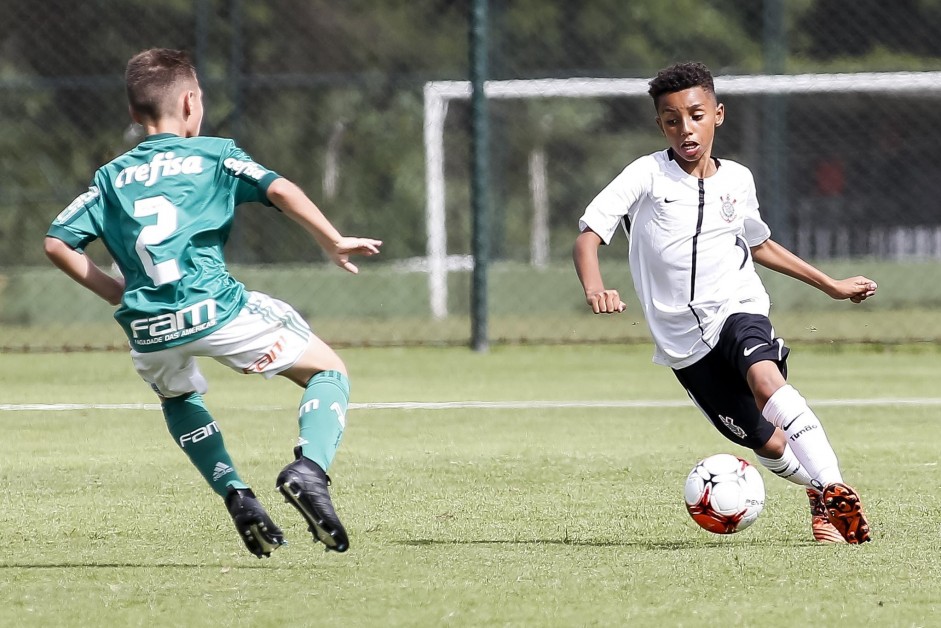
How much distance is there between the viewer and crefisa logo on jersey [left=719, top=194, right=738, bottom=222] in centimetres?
556

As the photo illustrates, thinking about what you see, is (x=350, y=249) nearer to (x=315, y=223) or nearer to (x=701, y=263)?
(x=315, y=223)

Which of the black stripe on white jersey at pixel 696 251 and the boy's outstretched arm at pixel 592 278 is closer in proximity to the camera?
the boy's outstretched arm at pixel 592 278

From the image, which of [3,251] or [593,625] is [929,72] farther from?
[593,625]

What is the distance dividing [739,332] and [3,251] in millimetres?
14589

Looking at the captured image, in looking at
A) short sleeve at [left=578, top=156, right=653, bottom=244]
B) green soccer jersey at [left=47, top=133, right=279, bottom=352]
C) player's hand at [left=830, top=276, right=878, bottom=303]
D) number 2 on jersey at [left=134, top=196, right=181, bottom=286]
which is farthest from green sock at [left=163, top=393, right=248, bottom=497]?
player's hand at [left=830, top=276, right=878, bottom=303]

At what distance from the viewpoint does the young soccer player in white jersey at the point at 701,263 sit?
5379 mm

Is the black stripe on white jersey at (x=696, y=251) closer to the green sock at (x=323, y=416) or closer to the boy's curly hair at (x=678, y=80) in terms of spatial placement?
the boy's curly hair at (x=678, y=80)

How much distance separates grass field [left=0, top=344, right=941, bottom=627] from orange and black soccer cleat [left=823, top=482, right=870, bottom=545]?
47 mm

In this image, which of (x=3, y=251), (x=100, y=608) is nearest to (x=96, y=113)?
(x=3, y=251)

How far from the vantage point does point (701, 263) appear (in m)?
5.51

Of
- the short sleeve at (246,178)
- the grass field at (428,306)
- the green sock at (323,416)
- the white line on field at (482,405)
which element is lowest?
the grass field at (428,306)

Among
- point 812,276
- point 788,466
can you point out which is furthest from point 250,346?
point 812,276

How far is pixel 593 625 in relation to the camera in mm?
3812

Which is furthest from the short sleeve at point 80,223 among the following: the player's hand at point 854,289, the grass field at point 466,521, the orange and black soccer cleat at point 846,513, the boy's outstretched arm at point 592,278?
the player's hand at point 854,289
